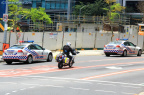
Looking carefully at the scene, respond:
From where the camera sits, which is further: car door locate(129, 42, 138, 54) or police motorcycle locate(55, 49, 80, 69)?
car door locate(129, 42, 138, 54)

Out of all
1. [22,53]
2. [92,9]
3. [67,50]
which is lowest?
Result: [22,53]

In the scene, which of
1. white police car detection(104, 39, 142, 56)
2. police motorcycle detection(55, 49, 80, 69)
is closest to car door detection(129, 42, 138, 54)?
white police car detection(104, 39, 142, 56)

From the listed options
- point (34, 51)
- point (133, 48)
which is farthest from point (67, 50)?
point (133, 48)

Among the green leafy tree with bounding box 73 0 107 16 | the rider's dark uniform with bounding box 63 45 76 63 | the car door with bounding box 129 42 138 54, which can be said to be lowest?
the car door with bounding box 129 42 138 54

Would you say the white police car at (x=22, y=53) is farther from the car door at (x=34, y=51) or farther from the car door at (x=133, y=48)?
the car door at (x=133, y=48)

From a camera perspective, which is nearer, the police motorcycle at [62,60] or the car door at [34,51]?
the police motorcycle at [62,60]

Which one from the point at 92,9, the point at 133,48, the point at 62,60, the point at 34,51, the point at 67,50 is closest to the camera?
the point at 62,60

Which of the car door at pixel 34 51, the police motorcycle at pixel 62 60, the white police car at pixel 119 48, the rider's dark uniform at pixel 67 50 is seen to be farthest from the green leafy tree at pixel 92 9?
the police motorcycle at pixel 62 60

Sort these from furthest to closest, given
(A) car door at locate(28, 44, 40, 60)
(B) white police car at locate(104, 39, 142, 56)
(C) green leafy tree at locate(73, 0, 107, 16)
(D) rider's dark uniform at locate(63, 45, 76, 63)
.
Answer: (C) green leafy tree at locate(73, 0, 107, 16)
(B) white police car at locate(104, 39, 142, 56)
(A) car door at locate(28, 44, 40, 60)
(D) rider's dark uniform at locate(63, 45, 76, 63)

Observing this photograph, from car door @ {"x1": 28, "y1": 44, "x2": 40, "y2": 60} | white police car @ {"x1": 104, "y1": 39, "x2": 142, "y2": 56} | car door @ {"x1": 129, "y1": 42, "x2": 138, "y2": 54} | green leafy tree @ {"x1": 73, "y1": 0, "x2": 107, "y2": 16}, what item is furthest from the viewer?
green leafy tree @ {"x1": 73, "y1": 0, "x2": 107, "y2": 16}

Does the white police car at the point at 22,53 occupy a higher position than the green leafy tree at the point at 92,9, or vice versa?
the green leafy tree at the point at 92,9

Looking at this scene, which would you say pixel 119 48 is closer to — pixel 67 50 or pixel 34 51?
pixel 34 51

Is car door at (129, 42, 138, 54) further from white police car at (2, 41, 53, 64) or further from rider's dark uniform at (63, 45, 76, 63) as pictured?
rider's dark uniform at (63, 45, 76, 63)

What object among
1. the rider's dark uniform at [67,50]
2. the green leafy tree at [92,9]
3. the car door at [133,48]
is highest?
the green leafy tree at [92,9]
